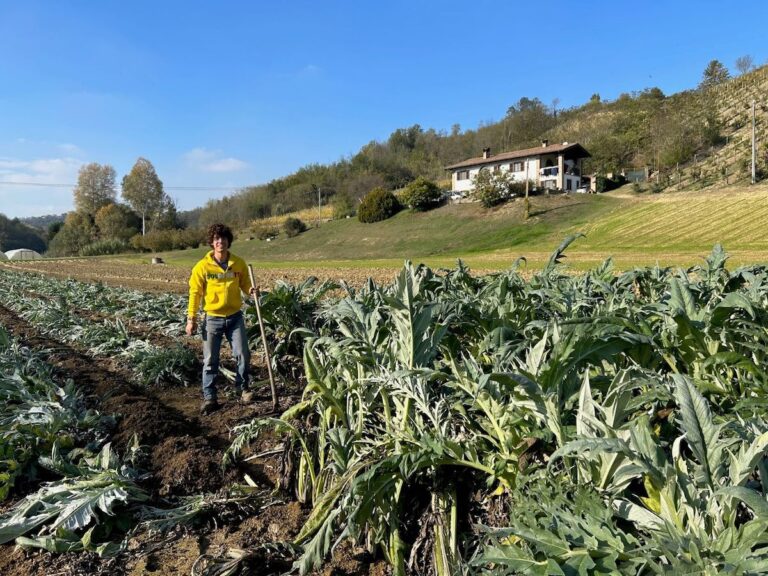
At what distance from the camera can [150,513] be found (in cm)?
302

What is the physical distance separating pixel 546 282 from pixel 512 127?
88.5m

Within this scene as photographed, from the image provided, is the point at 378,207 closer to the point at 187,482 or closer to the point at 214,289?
the point at 214,289

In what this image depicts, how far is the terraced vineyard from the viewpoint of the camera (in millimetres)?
1493

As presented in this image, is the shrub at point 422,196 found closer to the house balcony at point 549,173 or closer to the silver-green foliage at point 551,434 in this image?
the house balcony at point 549,173

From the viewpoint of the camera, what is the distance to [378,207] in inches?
2194

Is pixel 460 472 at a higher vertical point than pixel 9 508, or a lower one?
higher

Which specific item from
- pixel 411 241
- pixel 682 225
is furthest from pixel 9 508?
pixel 411 241

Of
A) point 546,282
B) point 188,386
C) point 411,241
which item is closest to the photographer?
point 546,282

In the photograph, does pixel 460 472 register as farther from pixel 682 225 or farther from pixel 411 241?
pixel 411 241

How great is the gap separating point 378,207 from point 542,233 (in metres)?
20.9

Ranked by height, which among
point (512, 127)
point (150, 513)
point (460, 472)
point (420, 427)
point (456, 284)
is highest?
point (512, 127)

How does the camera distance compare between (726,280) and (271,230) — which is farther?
(271,230)

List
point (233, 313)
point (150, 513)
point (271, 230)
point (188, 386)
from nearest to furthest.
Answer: point (150, 513) < point (233, 313) < point (188, 386) < point (271, 230)

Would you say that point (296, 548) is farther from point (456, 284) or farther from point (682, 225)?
point (682, 225)
